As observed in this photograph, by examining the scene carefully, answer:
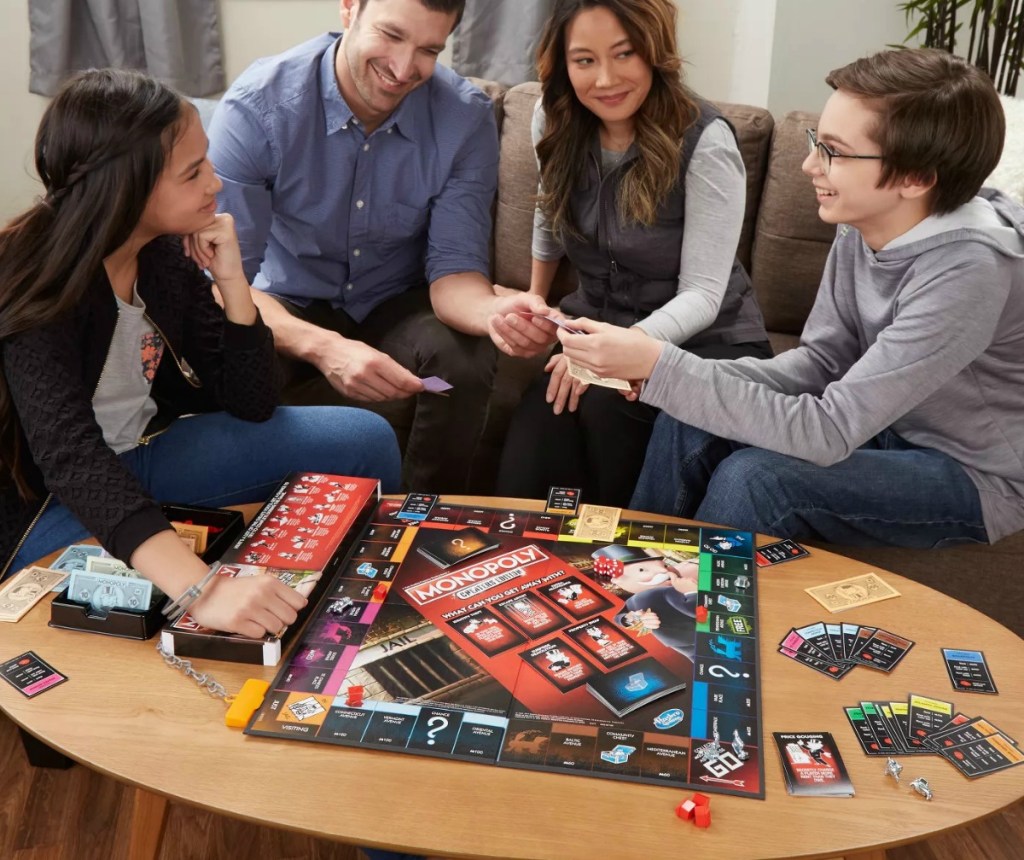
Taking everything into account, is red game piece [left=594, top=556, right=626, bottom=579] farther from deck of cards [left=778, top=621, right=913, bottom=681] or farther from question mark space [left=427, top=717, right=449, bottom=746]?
question mark space [left=427, top=717, right=449, bottom=746]

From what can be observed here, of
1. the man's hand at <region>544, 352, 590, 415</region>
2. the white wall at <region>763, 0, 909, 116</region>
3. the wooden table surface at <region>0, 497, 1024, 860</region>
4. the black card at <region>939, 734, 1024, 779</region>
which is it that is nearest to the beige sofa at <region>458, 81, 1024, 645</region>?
the man's hand at <region>544, 352, 590, 415</region>

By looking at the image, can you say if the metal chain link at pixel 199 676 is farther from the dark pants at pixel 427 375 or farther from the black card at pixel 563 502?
the dark pants at pixel 427 375

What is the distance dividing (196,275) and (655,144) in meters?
0.88

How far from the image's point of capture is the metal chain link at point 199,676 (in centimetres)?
116

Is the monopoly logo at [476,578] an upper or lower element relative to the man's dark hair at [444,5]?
lower

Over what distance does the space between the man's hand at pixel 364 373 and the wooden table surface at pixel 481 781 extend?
80cm

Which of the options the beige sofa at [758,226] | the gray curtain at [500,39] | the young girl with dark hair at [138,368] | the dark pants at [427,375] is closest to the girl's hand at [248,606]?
the young girl with dark hair at [138,368]

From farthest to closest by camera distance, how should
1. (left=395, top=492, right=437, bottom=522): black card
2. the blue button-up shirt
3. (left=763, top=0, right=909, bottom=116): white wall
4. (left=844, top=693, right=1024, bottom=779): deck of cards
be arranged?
(left=763, top=0, right=909, bottom=116): white wall → the blue button-up shirt → (left=395, top=492, right=437, bottom=522): black card → (left=844, top=693, right=1024, bottom=779): deck of cards

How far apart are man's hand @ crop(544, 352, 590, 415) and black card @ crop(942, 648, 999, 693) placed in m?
0.88

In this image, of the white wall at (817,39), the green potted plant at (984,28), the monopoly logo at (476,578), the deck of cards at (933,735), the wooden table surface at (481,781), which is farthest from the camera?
the white wall at (817,39)

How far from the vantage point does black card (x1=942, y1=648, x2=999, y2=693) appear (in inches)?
Result: 46.8

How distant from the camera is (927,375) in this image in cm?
156

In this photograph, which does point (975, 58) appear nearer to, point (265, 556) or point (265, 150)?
point (265, 150)

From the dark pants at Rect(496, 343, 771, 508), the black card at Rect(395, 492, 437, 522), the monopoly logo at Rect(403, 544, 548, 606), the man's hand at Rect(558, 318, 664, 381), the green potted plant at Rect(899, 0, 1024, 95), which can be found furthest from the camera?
the green potted plant at Rect(899, 0, 1024, 95)
